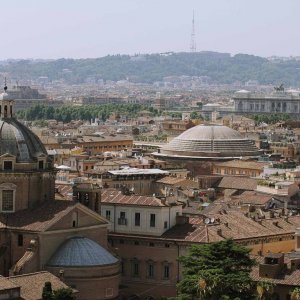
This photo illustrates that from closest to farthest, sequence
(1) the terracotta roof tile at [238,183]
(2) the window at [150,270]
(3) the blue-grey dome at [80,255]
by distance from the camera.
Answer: (3) the blue-grey dome at [80,255] < (2) the window at [150,270] < (1) the terracotta roof tile at [238,183]

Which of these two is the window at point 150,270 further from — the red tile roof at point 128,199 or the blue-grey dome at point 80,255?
the blue-grey dome at point 80,255

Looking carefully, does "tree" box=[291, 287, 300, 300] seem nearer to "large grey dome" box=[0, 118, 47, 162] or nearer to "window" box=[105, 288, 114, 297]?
"window" box=[105, 288, 114, 297]

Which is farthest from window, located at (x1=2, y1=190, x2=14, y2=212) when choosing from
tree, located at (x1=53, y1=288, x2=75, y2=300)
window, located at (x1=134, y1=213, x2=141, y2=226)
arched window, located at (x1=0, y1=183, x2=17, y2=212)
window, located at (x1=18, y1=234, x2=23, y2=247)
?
tree, located at (x1=53, y1=288, x2=75, y2=300)

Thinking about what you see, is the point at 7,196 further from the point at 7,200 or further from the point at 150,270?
the point at 150,270

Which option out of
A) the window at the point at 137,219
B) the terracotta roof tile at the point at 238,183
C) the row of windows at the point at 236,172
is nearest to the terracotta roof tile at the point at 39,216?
the window at the point at 137,219

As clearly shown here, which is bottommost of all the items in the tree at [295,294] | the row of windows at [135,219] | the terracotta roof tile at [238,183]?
the terracotta roof tile at [238,183]

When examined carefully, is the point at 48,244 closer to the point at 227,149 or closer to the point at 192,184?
the point at 192,184
